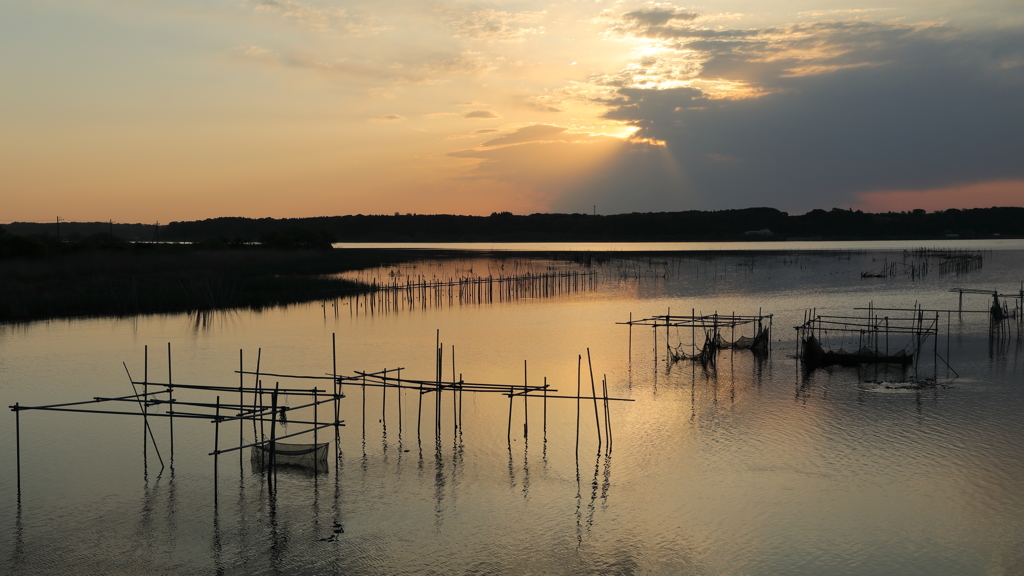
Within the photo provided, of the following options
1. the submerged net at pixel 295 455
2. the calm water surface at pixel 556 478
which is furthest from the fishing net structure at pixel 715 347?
the submerged net at pixel 295 455

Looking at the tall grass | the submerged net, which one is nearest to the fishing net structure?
the submerged net

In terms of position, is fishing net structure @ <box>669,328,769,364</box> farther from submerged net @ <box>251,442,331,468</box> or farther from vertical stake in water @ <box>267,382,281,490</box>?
vertical stake in water @ <box>267,382,281,490</box>

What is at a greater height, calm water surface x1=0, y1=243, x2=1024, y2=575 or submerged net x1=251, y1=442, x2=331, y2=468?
submerged net x1=251, y1=442, x2=331, y2=468

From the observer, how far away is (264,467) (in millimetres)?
11031

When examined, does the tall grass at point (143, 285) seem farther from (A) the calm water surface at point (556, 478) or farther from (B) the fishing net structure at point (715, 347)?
(B) the fishing net structure at point (715, 347)

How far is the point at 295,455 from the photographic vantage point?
1084cm

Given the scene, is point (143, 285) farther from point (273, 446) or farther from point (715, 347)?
point (273, 446)

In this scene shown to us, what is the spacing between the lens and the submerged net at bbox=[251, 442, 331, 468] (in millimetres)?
10672

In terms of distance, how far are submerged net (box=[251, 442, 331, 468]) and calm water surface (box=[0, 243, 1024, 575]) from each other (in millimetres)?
188

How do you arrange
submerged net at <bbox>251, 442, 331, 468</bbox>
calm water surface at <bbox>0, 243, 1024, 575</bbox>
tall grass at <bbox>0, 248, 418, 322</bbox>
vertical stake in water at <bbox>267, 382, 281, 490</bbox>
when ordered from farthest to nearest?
tall grass at <bbox>0, 248, 418, 322</bbox> → submerged net at <bbox>251, 442, 331, 468</bbox> → vertical stake in water at <bbox>267, 382, 281, 490</bbox> → calm water surface at <bbox>0, 243, 1024, 575</bbox>

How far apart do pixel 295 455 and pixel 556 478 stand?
3843 mm

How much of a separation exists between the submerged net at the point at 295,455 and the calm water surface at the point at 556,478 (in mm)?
188

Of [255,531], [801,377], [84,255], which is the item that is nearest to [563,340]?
[801,377]

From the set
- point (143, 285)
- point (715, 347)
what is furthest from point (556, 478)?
point (143, 285)
